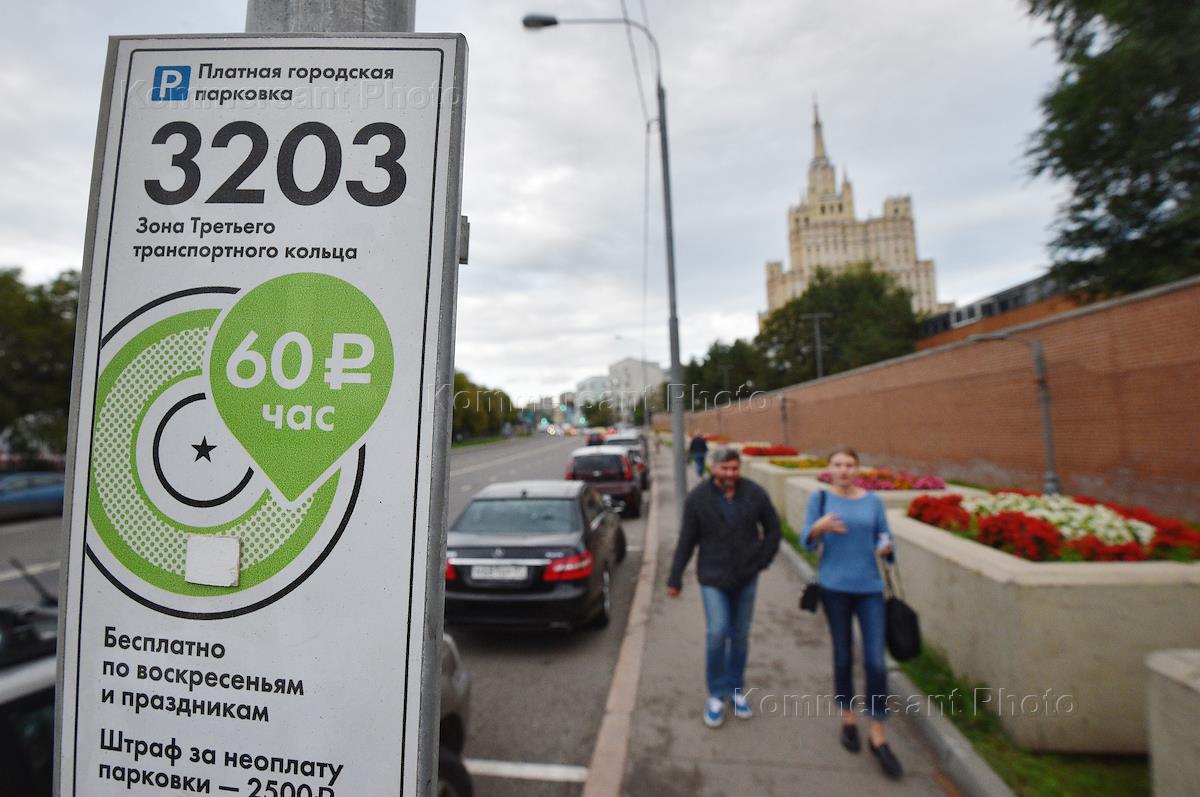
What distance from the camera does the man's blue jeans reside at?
395cm

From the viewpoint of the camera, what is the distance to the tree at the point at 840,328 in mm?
47594

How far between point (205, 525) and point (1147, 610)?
13.7 ft

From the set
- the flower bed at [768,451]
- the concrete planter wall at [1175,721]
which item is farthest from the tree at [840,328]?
the concrete planter wall at [1175,721]

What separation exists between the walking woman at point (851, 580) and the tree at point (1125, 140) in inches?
609

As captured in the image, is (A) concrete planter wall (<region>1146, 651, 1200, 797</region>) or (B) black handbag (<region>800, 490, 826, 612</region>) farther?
(B) black handbag (<region>800, 490, 826, 612</region>)

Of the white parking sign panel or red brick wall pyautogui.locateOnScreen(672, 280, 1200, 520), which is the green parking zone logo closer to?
the white parking sign panel

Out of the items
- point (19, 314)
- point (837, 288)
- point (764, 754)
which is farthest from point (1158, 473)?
point (837, 288)

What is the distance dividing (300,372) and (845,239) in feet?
409

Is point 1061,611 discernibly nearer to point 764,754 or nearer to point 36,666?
point 764,754

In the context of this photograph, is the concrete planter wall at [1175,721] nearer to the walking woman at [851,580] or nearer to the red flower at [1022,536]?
the walking woman at [851,580]

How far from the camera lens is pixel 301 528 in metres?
1.12

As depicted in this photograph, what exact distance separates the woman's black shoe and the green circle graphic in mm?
3375

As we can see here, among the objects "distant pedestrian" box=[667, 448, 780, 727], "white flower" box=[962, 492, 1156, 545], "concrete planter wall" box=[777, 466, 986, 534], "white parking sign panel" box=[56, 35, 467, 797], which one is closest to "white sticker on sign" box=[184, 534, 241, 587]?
"white parking sign panel" box=[56, 35, 467, 797]

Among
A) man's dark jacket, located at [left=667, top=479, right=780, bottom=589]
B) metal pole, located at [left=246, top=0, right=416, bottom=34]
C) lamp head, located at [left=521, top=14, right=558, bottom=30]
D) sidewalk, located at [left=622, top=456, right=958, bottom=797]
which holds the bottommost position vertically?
sidewalk, located at [left=622, top=456, right=958, bottom=797]
